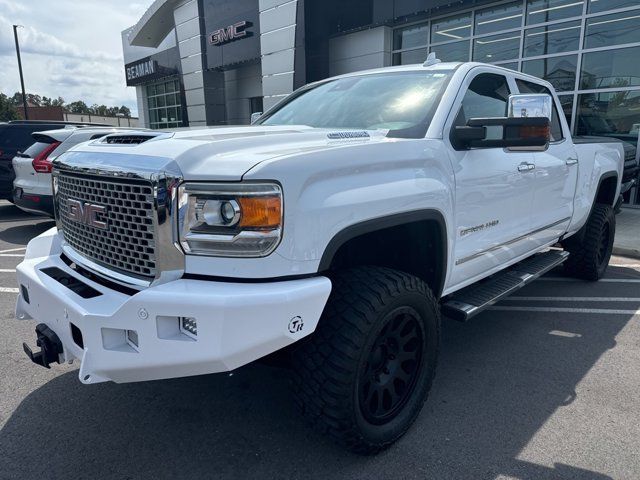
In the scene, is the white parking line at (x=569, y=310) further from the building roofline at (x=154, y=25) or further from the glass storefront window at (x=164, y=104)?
the building roofline at (x=154, y=25)

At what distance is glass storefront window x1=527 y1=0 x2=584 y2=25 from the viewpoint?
10.1 metres

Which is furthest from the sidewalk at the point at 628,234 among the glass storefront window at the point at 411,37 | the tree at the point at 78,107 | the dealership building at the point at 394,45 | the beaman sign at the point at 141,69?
the tree at the point at 78,107

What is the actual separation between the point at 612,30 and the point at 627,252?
5.47m

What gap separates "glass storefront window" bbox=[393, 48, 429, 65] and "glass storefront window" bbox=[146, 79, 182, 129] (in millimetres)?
12891

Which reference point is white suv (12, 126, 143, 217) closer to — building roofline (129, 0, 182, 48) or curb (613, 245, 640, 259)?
curb (613, 245, 640, 259)

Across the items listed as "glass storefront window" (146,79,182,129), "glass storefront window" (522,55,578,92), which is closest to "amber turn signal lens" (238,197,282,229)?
"glass storefront window" (522,55,578,92)

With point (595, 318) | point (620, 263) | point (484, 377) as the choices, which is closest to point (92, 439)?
point (484, 377)

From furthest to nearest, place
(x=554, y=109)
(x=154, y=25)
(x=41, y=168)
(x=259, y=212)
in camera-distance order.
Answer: (x=154, y=25) → (x=41, y=168) → (x=554, y=109) → (x=259, y=212)

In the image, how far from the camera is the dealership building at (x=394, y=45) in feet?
32.7

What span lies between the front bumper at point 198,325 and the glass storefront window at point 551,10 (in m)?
10.8

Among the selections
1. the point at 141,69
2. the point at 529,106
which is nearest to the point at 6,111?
the point at 141,69

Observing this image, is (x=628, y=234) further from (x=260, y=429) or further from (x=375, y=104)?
(x=260, y=429)

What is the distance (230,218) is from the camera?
6.53ft

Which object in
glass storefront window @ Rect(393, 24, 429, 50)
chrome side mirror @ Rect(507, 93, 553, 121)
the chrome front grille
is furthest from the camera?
glass storefront window @ Rect(393, 24, 429, 50)
